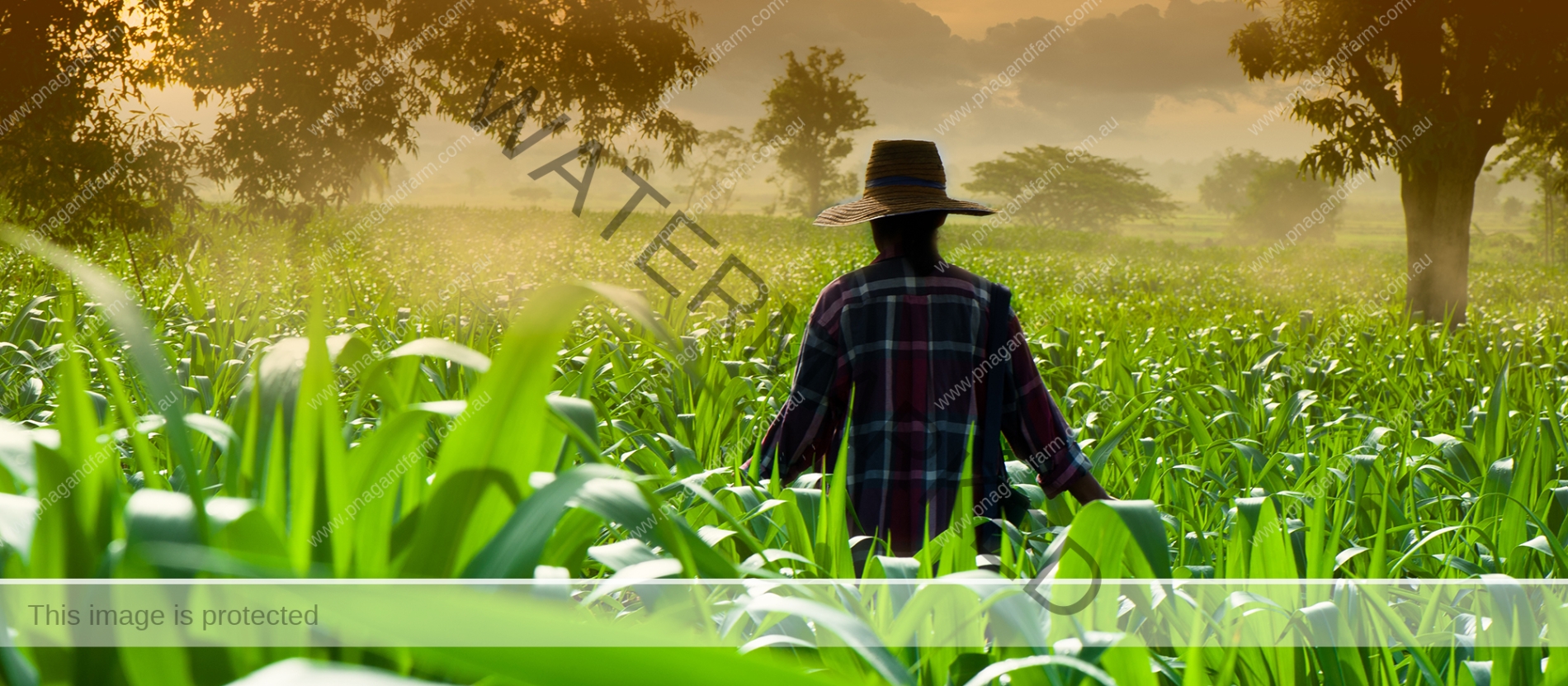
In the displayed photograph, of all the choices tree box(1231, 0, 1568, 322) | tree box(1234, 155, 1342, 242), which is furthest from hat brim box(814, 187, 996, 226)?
tree box(1234, 155, 1342, 242)

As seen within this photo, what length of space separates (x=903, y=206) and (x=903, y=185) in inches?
5.7

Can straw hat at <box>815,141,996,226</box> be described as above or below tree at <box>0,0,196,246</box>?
below

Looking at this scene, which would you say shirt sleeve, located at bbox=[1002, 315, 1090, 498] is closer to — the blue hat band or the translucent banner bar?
the blue hat band

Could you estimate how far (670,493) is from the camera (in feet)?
6.09

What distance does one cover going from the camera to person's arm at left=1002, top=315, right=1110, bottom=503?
2254mm

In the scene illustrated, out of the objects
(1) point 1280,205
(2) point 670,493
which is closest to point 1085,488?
(2) point 670,493

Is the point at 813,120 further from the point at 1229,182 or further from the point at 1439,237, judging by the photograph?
the point at 1229,182

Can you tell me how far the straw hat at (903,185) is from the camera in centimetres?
229

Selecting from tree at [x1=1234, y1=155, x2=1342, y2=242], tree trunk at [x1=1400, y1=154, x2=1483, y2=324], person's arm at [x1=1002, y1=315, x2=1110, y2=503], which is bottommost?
person's arm at [x1=1002, y1=315, x2=1110, y2=503]

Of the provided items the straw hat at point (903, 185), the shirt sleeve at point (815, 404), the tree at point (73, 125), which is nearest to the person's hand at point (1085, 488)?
the shirt sleeve at point (815, 404)

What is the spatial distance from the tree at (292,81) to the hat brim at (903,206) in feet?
24.5

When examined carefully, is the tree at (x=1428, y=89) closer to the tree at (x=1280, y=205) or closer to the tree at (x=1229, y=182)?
the tree at (x=1280, y=205)

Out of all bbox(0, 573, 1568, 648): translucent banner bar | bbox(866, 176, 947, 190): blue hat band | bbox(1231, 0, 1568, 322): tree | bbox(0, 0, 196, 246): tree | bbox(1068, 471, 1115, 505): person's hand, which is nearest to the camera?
bbox(0, 573, 1568, 648): translucent banner bar

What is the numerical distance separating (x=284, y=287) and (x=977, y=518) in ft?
25.5
